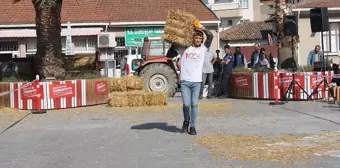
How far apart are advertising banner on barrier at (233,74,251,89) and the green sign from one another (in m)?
14.1

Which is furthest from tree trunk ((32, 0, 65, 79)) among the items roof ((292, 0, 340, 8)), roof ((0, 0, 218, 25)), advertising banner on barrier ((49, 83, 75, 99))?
roof ((292, 0, 340, 8))

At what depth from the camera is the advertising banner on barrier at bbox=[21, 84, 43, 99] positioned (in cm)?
1664

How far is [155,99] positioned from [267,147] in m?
7.68

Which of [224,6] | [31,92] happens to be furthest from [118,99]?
[224,6]

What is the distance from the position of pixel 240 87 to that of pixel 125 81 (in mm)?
4229

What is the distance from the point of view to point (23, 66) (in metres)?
23.3

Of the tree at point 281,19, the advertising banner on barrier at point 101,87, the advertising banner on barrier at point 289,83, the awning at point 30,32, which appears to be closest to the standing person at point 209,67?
the advertising banner on barrier at point 289,83

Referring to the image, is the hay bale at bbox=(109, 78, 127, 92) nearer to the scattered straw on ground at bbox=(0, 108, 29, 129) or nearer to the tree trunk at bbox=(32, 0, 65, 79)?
the tree trunk at bbox=(32, 0, 65, 79)

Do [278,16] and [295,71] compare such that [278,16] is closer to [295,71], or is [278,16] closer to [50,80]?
[295,71]

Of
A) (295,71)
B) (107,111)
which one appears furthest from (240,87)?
(107,111)

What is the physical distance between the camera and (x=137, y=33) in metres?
34.0

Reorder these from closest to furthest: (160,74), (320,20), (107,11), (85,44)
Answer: (320,20) < (160,74) < (85,44) < (107,11)

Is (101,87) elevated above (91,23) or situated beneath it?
situated beneath

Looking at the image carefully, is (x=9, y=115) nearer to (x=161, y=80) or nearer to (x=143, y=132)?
(x=143, y=132)
